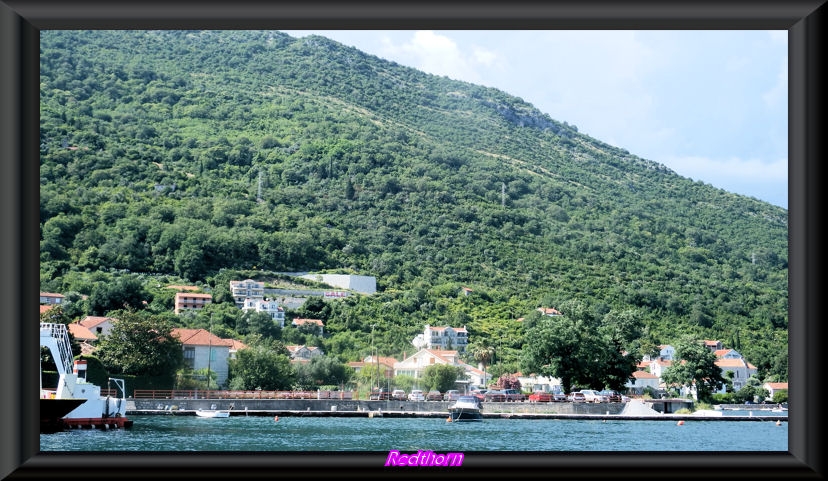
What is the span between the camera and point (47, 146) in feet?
162

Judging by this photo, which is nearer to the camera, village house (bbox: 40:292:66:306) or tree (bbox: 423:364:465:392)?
tree (bbox: 423:364:465:392)

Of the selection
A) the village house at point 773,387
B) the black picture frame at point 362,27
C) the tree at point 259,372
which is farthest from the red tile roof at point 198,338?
the black picture frame at point 362,27

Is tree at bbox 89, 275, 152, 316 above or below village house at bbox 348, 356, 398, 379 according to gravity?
above

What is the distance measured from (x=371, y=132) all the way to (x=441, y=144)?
5158mm

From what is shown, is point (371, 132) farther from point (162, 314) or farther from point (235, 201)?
point (162, 314)

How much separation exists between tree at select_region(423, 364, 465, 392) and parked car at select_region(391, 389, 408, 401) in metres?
0.96

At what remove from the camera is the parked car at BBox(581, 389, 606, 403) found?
28.2 metres

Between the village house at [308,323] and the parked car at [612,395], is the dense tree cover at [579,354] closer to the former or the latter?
the parked car at [612,395]

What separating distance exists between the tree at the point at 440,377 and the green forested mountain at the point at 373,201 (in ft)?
8.76

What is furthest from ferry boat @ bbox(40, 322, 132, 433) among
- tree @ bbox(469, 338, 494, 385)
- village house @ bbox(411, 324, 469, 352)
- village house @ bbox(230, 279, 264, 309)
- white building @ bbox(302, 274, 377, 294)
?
white building @ bbox(302, 274, 377, 294)

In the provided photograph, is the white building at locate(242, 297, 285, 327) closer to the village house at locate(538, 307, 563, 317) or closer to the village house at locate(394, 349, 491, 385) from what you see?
the village house at locate(394, 349, 491, 385)

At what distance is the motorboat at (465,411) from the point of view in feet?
81.0

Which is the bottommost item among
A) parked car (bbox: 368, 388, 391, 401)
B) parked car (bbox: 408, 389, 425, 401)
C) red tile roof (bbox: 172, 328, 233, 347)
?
parked car (bbox: 408, 389, 425, 401)
